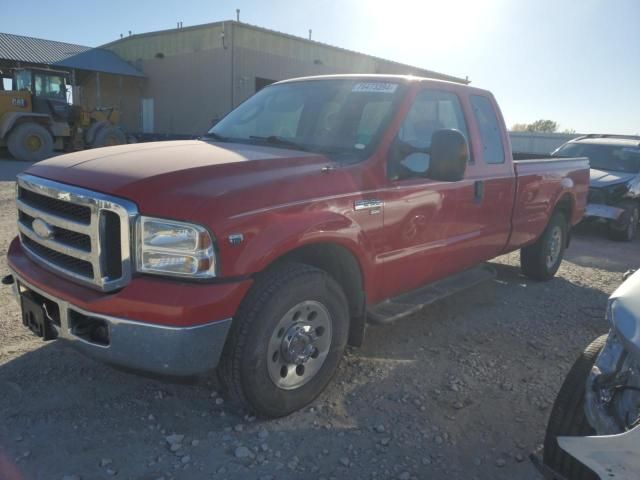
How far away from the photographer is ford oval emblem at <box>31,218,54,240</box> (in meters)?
2.85

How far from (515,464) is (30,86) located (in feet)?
61.3

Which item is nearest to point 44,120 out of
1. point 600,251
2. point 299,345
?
point 600,251

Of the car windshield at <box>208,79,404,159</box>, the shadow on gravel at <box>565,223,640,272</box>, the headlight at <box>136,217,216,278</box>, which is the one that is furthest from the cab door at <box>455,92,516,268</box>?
the shadow on gravel at <box>565,223,640,272</box>

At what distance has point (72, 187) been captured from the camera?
269 cm

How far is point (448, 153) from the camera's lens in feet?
10.7

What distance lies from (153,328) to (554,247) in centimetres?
525

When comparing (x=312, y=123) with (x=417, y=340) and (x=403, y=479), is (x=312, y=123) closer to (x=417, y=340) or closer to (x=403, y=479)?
(x=417, y=340)

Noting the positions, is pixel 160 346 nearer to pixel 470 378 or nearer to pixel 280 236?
pixel 280 236

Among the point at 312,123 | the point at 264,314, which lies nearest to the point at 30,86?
the point at 312,123

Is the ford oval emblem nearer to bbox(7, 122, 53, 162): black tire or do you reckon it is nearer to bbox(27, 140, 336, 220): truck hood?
bbox(27, 140, 336, 220): truck hood

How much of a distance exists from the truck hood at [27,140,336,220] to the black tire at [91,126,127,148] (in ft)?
52.5

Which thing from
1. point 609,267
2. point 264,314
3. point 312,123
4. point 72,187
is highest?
point 312,123

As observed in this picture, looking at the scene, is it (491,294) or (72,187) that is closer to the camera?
(72,187)

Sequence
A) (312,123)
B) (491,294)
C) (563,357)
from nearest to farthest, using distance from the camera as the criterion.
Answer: (312,123) < (563,357) < (491,294)
